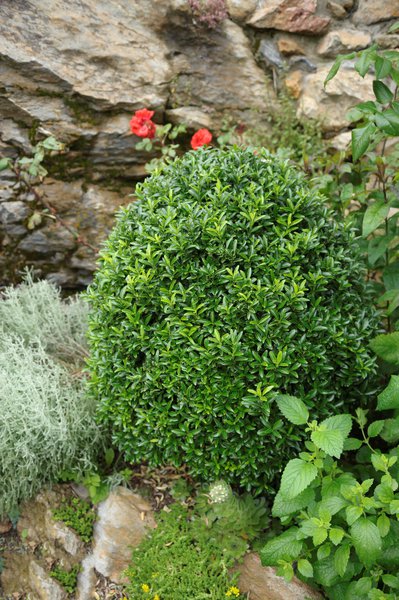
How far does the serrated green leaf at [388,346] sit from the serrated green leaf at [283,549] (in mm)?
780

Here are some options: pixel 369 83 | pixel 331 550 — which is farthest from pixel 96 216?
pixel 331 550

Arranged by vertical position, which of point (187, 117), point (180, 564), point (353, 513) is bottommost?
point (180, 564)

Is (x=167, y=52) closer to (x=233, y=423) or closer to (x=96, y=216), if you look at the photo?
(x=96, y=216)

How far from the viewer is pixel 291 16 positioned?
12.9 ft

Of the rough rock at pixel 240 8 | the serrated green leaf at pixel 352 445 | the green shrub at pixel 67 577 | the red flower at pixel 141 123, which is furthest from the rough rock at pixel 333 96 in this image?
the green shrub at pixel 67 577

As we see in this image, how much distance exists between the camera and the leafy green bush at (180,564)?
2.39 metres

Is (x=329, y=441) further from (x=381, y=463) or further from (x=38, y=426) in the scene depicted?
(x=38, y=426)

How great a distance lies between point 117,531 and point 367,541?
1.27m

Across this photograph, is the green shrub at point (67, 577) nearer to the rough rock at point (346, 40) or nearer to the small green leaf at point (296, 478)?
the small green leaf at point (296, 478)

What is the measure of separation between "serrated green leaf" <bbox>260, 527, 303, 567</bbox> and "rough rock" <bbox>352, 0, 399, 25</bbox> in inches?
134

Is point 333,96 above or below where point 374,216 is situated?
above

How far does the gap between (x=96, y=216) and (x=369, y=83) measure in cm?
213

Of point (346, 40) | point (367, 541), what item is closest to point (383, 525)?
point (367, 541)

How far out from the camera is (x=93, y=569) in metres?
2.66
